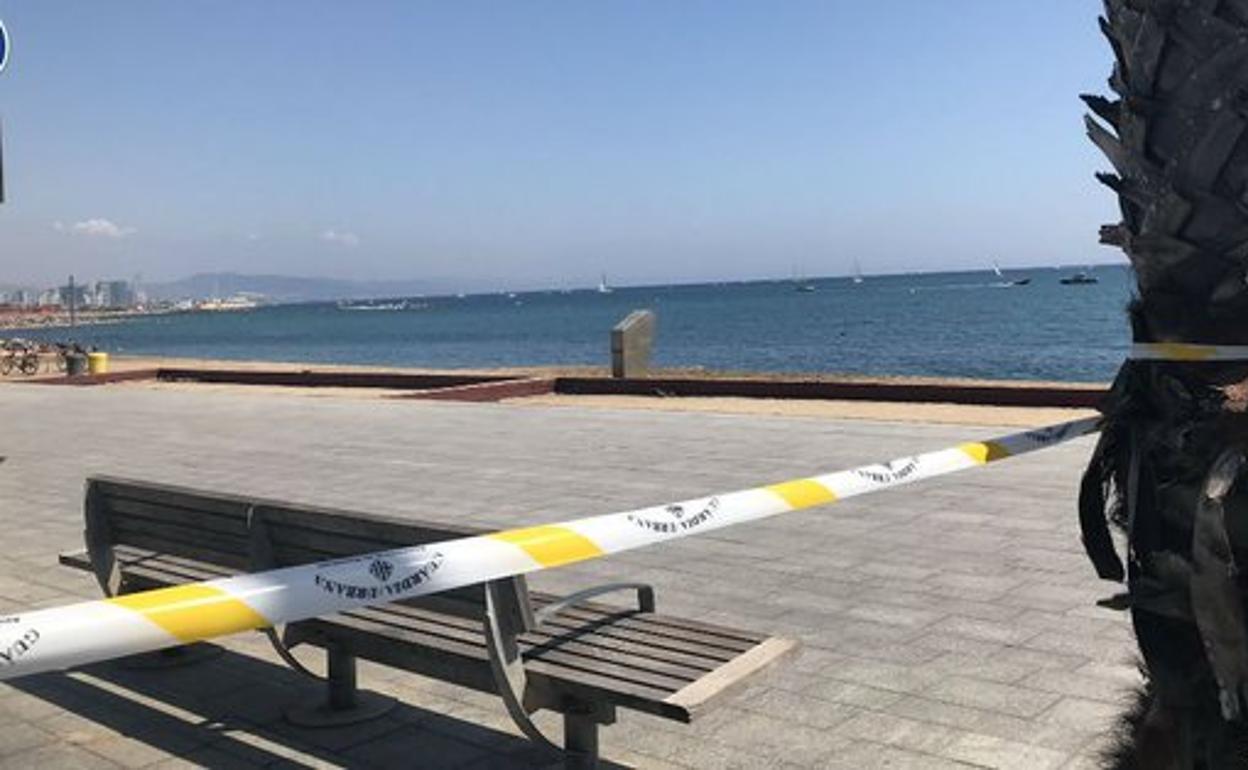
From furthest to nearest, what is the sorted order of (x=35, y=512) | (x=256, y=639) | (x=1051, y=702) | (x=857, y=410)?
1. (x=857, y=410)
2. (x=35, y=512)
3. (x=256, y=639)
4. (x=1051, y=702)

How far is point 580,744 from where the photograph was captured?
149 inches

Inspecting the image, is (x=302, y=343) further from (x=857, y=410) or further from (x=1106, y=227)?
(x=1106, y=227)

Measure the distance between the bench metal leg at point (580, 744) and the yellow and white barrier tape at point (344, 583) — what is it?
563mm

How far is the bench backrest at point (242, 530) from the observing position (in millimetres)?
3818

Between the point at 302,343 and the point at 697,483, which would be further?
the point at 302,343

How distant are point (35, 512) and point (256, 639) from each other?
15.0ft

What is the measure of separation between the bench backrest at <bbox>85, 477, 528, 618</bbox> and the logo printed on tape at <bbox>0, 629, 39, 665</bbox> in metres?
1.44

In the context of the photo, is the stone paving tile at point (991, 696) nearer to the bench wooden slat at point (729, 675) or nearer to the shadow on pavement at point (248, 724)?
the bench wooden slat at point (729, 675)

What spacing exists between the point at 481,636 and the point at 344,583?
81 centimetres

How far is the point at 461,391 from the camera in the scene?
1814 cm

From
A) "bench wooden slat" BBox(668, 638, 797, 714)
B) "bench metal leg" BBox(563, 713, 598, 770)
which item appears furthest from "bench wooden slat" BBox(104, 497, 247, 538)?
"bench wooden slat" BBox(668, 638, 797, 714)

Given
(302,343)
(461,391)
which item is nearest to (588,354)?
(302,343)

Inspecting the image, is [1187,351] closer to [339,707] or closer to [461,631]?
[461,631]

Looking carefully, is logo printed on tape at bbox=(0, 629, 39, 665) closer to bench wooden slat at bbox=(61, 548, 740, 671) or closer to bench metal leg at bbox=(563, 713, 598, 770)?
bench wooden slat at bbox=(61, 548, 740, 671)
